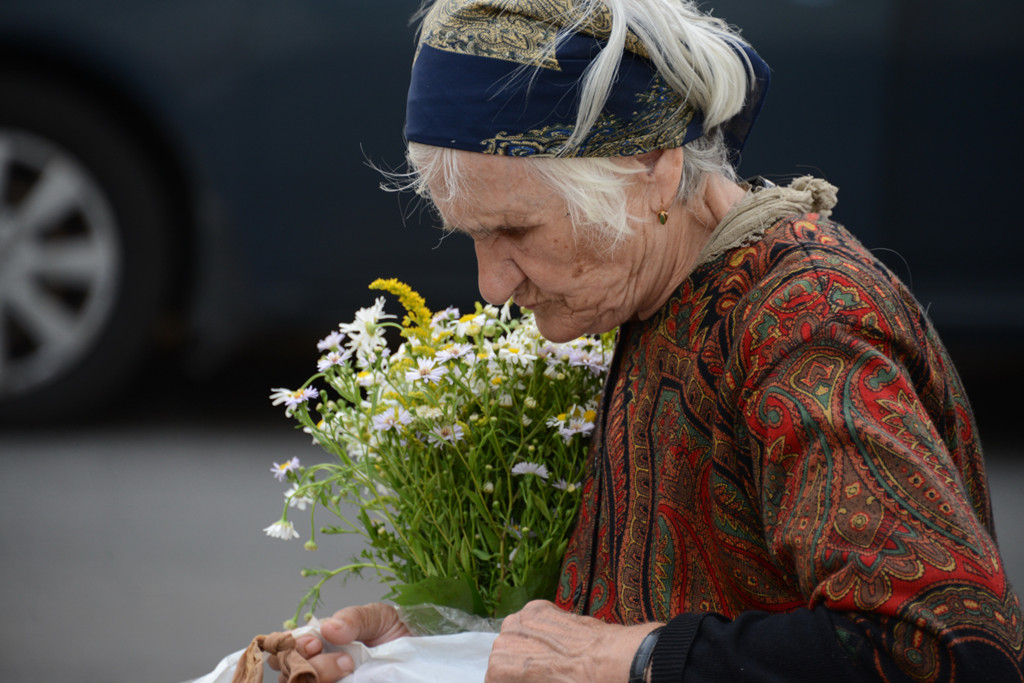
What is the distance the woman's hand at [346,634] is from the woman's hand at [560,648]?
330mm

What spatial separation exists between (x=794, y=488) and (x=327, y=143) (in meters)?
3.54

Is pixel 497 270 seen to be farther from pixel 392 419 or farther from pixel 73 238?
pixel 73 238

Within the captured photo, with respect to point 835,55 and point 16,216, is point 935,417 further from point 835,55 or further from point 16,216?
point 16,216

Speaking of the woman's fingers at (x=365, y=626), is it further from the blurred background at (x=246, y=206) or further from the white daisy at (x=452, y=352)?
the blurred background at (x=246, y=206)

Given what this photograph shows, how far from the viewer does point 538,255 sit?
1.44m

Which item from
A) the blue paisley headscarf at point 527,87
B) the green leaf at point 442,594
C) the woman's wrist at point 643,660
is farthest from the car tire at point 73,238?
the woman's wrist at point 643,660

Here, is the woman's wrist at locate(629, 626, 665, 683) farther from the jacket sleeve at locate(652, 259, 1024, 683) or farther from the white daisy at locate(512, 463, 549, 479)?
the white daisy at locate(512, 463, 549, 479)

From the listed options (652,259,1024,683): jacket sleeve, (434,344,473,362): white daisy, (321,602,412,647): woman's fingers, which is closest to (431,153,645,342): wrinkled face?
(434,344,473,362): white daisy

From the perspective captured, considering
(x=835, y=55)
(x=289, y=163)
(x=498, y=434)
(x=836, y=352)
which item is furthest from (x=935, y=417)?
(x=289, y=163)

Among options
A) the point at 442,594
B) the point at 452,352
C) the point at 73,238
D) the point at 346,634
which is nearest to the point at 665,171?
the point at 452,352

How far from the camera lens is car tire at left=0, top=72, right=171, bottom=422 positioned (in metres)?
4.55

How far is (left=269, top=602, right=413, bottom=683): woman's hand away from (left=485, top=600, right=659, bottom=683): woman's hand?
0.33 meters

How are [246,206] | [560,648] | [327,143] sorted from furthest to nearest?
1. [246,206]
2. [327,143]
3. [560,648]

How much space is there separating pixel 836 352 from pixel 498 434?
0.61 metres
